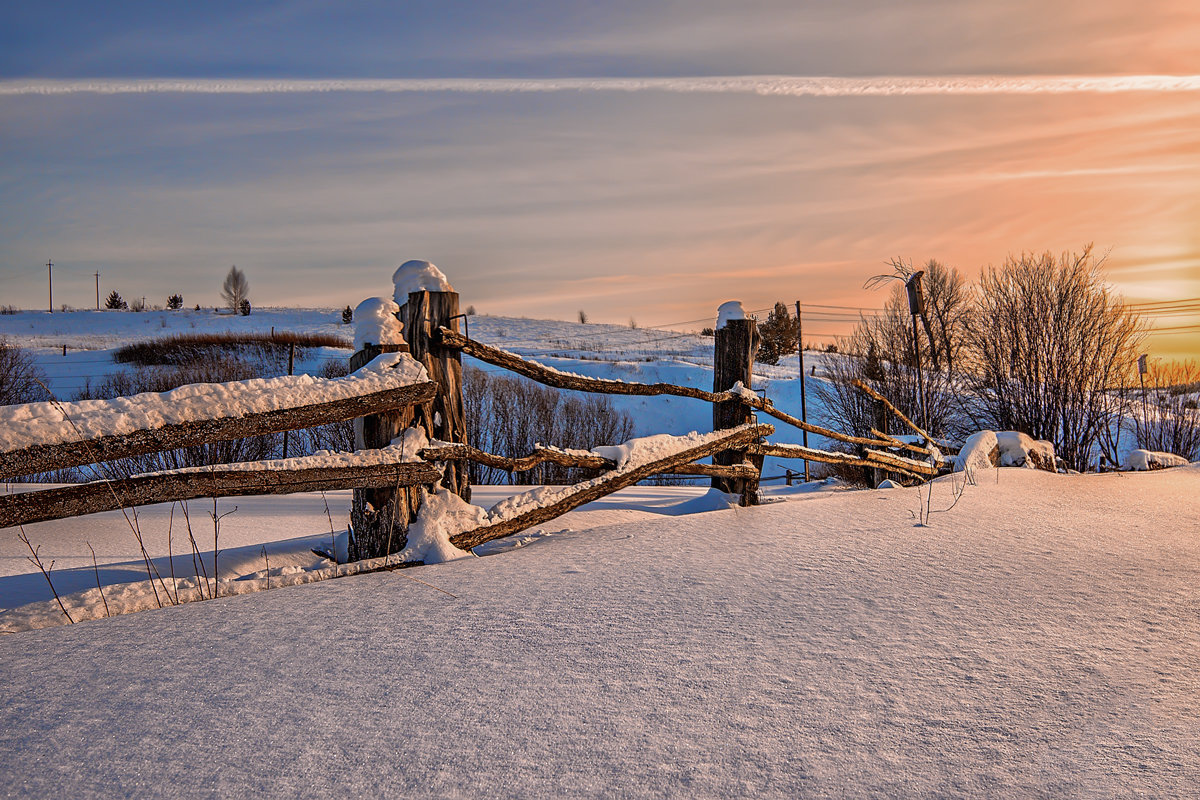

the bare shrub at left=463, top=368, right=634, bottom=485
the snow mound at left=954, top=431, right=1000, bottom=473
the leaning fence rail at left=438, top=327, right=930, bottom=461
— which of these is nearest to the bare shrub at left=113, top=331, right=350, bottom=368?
the bare shrub at left=463, top=368, right=634, bottom=485

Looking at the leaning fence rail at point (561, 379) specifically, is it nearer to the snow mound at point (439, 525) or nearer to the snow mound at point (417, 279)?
the snow mound at point (417, 279)

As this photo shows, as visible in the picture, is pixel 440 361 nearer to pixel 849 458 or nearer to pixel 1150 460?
pixel 849 458

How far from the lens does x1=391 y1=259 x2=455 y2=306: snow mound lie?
3.31 metres

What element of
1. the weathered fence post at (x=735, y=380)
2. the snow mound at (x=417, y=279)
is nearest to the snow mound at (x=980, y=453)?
the weathered fence post at (x=735, y=380)

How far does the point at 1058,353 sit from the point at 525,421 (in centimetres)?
1110

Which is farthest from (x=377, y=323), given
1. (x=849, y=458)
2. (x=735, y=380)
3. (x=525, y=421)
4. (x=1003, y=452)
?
(x=525, y=421)

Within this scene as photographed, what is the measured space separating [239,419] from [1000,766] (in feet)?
8.18

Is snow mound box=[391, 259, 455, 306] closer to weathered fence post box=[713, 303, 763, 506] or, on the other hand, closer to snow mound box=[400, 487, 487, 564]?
snow mound box=[400, 487, 487, 564]

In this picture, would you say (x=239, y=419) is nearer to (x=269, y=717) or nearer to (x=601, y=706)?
(x=269, y=717)

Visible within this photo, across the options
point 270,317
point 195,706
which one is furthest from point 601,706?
point 270,317

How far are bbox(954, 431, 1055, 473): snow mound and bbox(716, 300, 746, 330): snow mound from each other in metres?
Result: 3.75

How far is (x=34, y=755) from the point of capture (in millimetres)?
1414

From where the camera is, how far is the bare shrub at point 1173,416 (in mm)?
13719

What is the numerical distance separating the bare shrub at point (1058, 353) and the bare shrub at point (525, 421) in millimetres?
8598
